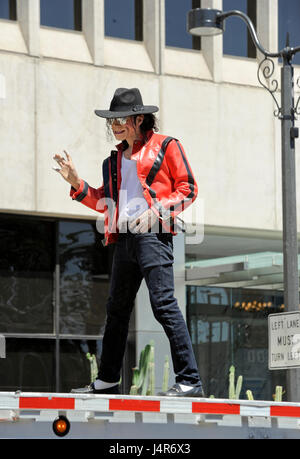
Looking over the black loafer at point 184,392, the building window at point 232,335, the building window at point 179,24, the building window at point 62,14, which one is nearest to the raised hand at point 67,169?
the black loafer at point 184,392

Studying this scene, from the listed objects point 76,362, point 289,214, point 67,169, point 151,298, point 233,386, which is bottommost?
point 233,386

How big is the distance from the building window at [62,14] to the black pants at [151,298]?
36.6 feet

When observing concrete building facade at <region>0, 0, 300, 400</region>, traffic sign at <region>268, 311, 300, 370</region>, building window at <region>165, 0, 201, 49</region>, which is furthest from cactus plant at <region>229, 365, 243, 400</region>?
traffic sign at <region>268, 311, 300, 370</region>

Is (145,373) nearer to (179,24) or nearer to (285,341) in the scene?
(179,24)

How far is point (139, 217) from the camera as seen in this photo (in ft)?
22.8

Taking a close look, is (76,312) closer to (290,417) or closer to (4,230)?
(4,230)

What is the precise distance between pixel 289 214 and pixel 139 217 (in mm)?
7048

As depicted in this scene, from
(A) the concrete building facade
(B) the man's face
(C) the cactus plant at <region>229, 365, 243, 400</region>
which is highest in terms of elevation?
(A) the concrete building facade

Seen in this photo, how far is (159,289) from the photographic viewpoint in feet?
22.5

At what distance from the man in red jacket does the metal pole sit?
6.44m

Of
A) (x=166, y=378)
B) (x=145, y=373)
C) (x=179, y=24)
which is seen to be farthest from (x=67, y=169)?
(x=179, y=24)

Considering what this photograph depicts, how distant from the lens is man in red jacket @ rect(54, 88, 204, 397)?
270 inches

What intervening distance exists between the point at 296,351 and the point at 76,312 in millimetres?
8015

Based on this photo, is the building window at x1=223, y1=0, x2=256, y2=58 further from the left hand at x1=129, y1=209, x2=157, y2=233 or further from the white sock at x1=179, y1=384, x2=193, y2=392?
the white sock at x1=179, y1=384, x2=193, y2=392
